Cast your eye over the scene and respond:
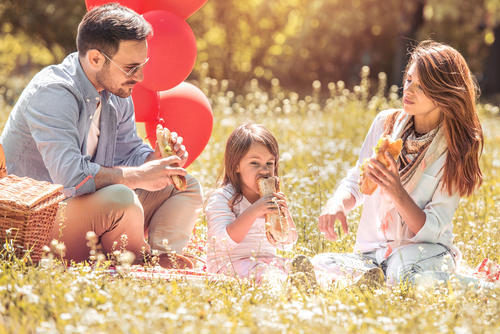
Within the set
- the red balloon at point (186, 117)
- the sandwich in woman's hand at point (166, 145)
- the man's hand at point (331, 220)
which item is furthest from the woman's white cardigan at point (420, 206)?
the red balloon at point (186, 117)

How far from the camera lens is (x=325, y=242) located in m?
4.35

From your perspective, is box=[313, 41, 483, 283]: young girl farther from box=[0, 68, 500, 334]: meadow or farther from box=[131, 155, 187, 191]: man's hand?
box=[131, 155, 187, 191]: man's hand

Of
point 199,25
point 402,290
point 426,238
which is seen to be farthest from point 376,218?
point 199,25

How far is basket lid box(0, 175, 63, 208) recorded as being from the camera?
320 centimetres

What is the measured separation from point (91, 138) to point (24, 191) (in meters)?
0.74

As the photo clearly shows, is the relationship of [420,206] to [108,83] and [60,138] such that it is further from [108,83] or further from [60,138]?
[60,138]

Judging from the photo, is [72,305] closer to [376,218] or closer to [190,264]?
[190,264]

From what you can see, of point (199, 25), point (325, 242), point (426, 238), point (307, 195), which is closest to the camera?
point (426, 238)

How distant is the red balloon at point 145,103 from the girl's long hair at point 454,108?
6.20 feet

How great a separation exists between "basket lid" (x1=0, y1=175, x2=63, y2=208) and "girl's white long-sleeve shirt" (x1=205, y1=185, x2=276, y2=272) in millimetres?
937

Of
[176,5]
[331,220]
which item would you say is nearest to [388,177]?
[331,220]

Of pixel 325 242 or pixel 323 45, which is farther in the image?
pixel 323 45

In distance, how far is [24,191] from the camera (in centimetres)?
329

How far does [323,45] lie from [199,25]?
472cm
